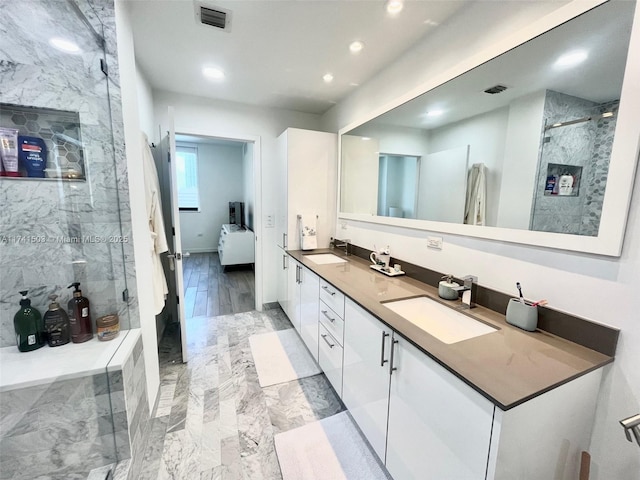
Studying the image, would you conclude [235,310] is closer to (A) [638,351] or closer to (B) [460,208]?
(B) [460,208]

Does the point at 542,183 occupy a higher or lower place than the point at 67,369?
higher

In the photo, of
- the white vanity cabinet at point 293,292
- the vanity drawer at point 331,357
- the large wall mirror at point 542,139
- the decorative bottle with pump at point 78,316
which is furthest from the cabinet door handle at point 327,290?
the decorative bottle with pump at point 78,316

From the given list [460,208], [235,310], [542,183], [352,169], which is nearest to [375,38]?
[352,169]

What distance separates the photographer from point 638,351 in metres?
0.94

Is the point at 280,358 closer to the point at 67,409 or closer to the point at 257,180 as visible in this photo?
the point at 67,409

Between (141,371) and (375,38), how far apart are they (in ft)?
9.04

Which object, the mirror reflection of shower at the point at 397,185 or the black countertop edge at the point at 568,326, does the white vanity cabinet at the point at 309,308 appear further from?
the black countertop edge at the point at 568,326

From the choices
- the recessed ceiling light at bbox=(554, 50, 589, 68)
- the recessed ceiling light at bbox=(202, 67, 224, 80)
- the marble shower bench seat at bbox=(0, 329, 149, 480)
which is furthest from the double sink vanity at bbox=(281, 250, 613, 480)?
the recessed ceiling light at bbox=(202, 67, 224, 80)

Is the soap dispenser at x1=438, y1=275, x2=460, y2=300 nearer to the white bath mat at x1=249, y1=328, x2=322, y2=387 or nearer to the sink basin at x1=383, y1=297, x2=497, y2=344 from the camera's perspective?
the sink basin at x1=383, y1=297, x2=497, y2=344

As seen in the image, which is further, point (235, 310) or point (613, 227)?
point (235, 310)

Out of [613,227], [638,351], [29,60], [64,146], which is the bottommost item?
[638,351]

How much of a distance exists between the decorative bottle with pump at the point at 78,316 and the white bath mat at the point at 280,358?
→ 4.15 feet

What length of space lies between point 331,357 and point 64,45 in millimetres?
2518

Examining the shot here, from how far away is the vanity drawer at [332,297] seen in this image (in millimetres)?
1753
